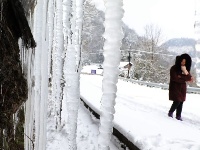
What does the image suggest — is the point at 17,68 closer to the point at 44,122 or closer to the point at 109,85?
the point at 109,85

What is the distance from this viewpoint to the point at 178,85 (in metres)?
7.87

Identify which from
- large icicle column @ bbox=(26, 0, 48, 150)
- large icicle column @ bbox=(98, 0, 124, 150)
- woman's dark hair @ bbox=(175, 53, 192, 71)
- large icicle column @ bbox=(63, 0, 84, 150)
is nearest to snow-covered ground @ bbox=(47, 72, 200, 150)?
large icicle column @ bbox=(63, 0, 84, 150)

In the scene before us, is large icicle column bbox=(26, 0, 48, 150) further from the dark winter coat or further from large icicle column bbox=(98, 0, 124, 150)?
the dark winter coat

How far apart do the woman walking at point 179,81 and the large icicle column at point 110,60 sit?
444 cm

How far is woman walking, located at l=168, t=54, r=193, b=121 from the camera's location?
A: 25.5 ft

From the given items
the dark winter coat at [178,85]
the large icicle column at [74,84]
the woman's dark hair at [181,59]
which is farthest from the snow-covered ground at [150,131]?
the woman's dark hair at [181,59]

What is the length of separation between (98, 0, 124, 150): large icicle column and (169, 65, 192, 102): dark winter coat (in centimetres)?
444

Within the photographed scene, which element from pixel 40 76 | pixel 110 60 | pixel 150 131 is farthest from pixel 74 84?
pixel 110 60

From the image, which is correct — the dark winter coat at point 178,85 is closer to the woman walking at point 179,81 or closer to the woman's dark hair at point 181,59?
the woman walking at point 179,81

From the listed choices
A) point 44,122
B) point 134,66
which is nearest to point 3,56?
point 44,122

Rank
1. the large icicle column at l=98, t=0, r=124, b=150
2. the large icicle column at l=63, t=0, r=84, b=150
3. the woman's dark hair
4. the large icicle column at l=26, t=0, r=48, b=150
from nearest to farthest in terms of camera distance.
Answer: the large icicle column at l=98, t=0, r=124, b=150, the large icicle column at l=26, t=0, r=48, b=150, the large icicle column at l=63, t=0, r=84, b=150, the woman's dark hair

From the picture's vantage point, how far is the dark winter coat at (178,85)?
7.76 metres

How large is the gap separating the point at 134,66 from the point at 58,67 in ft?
114

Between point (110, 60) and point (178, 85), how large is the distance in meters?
4.78
